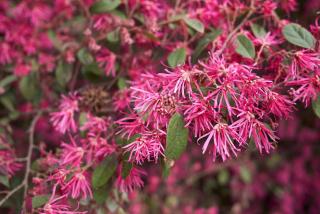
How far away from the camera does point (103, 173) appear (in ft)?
4.10

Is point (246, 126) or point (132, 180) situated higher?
point (246, 126)

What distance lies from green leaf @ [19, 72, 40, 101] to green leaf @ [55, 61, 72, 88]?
0.14m

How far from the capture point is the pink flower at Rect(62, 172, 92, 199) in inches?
46.7

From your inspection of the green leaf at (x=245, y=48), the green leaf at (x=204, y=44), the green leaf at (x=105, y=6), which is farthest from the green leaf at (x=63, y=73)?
the green leaf at (x=245, y=48)

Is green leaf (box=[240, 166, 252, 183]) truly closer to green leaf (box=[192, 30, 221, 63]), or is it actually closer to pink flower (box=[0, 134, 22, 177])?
green leaf (box=[192, 30, 221, 63])

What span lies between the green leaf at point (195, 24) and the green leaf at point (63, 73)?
1.63ft

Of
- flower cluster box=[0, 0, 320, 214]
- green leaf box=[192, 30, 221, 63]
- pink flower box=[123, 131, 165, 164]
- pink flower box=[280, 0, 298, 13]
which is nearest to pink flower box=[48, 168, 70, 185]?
flower cluster box=[0, 0, 320, 214]

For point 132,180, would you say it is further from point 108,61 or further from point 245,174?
point 245,174

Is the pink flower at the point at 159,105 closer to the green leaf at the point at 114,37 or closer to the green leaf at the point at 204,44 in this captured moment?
the green leaf at the point at 204,44

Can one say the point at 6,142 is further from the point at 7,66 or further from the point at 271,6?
the point at 271,6

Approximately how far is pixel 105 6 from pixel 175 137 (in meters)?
0.66

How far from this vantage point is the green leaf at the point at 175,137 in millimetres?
1019

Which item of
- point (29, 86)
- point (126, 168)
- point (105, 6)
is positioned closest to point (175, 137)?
point (126, 168)

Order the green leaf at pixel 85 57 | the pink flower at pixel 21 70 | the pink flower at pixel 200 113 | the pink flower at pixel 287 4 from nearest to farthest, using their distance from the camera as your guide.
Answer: the pink flower at pixel 200 113
the pink flower at pixel 287 4
the green leaf at pixel 85 57
the pink flower at pixel 21 70
